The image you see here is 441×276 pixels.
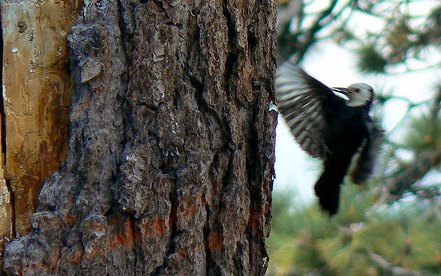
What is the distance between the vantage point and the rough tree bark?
3.76 feet

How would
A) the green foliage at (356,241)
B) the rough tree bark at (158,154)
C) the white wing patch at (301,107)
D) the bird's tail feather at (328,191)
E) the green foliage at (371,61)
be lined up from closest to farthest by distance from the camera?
the rough tree bark at (158,154) < the white wing patch at (301,107) < the bird's tail feather at (328,191) < the green foliage at (356,241) < the green foliage at (371,61)

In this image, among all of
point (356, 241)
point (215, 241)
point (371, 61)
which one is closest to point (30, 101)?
point (215, 241)

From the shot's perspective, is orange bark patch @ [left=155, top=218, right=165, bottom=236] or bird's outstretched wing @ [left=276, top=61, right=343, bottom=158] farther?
bird's outstretched wing @ [left=276, top=61, right=343, bottom=158]

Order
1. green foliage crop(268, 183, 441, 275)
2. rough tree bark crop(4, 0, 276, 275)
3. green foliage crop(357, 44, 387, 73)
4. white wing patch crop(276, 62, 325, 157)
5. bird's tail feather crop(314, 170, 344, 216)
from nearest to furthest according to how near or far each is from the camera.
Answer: rough tree bark crop(4, 0, 276, 275)
white wing patch crop(276, 62, 325, 157)
bird's tail feather crop(314, 170, 344, 216)
green foliage crop(268, 183, 441, 275)
green foliage crop(357, 44, 387, 73)

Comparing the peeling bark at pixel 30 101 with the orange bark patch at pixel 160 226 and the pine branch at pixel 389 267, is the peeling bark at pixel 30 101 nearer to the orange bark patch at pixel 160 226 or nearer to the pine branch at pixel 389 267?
the orange bark patch at pixel 160 226

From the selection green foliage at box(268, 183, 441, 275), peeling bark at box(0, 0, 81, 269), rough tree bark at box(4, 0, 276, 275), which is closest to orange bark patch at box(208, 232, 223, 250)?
rough tree bark at box(4, 0, 276, 275)

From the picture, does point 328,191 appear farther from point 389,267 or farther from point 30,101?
point 389,267

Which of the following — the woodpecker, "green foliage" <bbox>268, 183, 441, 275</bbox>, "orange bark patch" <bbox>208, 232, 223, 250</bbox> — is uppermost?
the woodpecker

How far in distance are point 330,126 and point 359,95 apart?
5.6 inches

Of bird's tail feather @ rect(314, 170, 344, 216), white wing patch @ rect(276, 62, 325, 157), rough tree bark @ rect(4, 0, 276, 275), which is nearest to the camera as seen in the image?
rough tree bark @ rect(4, 0, 276, 275)

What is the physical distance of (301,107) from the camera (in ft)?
6.63

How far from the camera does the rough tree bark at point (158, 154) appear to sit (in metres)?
1.15

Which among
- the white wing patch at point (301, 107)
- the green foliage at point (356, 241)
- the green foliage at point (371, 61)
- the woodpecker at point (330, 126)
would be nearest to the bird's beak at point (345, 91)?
the woodpecker at point (330, 126)

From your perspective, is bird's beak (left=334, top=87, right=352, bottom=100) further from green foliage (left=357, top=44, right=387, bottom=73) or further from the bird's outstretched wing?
green foliage (left=357, top=44, right=387, bottom=73)
